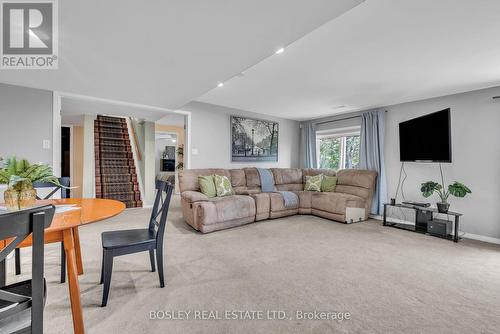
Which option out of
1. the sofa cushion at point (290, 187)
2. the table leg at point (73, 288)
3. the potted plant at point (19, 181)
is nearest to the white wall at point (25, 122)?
the potted plant at point (19, 181)

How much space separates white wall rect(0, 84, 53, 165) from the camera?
2.91m

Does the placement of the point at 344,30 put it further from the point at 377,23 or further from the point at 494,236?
the point at 494,236

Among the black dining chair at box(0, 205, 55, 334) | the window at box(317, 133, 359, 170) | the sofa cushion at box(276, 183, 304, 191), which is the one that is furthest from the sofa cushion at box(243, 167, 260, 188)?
the black dining chair at box(0, 205, 55, 334)

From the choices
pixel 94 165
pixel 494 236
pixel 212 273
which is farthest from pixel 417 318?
pixel 94 165

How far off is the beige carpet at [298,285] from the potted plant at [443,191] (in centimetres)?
53

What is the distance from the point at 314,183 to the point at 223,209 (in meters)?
2.42

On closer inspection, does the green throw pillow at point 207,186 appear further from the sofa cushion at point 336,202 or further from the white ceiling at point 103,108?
the sofa cushion at point 336,202

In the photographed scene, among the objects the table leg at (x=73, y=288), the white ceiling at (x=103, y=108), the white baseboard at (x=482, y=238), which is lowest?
the white baseboard at (x=482, y=238)

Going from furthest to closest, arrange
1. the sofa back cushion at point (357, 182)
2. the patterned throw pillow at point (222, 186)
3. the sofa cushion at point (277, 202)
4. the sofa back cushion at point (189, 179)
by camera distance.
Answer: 1. the sofa back cushion at point (357, 182)
2. the sofa cushion at point (277, 202)
3. the patterned throw pillow at point (222, 186)
4. the sofa back cushion at point (189, 179)

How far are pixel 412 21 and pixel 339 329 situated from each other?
2.39 metres

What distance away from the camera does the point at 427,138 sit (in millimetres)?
3598

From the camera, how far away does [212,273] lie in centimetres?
216

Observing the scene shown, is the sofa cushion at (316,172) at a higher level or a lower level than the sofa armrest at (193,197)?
higher

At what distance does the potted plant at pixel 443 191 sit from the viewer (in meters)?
3.21
